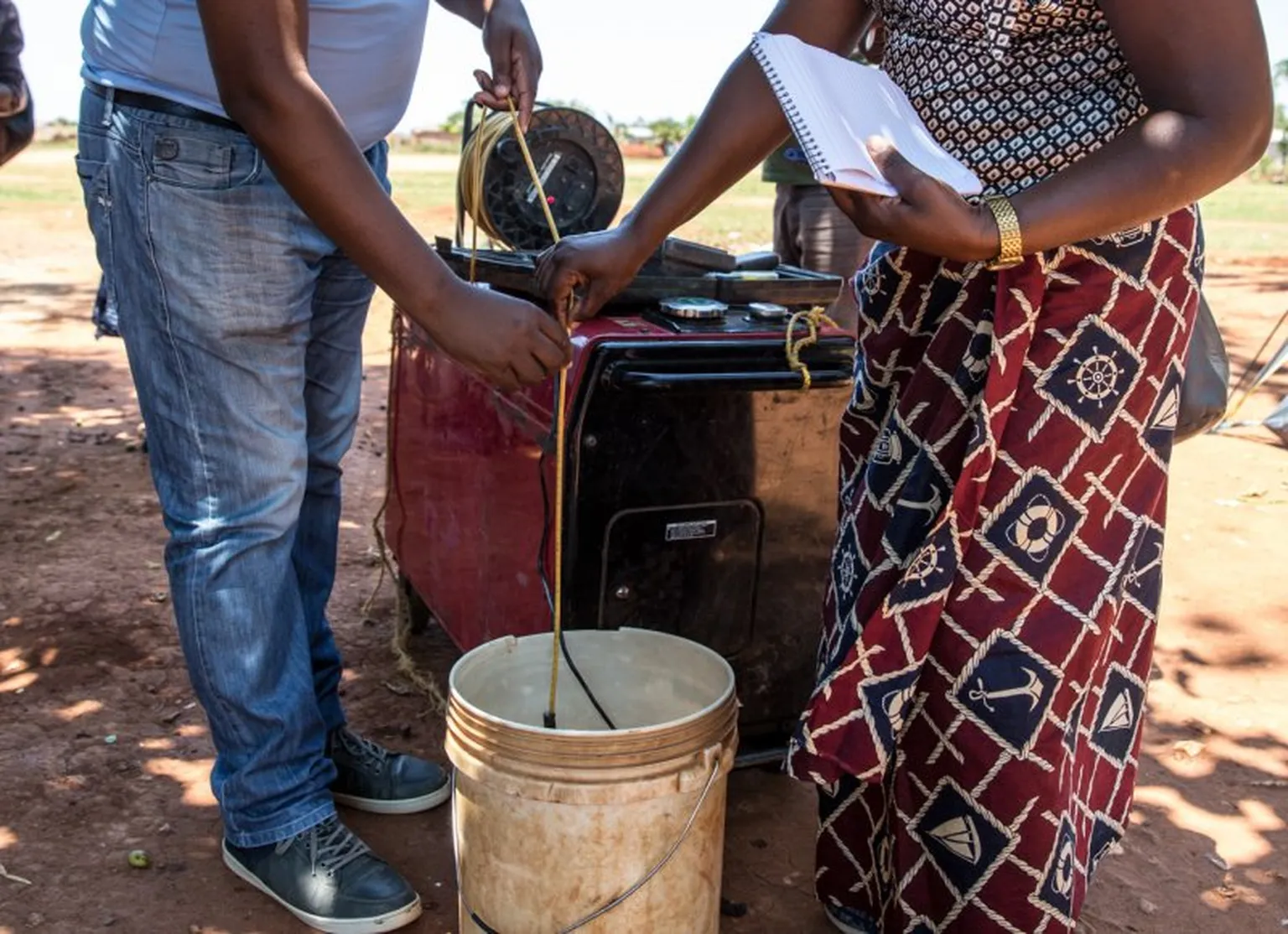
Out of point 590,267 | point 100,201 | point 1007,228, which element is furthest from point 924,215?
point 100,201

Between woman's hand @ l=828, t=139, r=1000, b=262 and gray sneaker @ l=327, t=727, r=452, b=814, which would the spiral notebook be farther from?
gray sneaker @ l=327, t=727, r=452, b=814

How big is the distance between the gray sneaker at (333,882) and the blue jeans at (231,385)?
38mm

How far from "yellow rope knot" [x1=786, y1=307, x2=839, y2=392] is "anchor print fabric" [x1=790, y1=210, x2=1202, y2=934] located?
1.64 ft

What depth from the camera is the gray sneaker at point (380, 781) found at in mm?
2809

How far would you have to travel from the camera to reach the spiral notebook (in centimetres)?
159

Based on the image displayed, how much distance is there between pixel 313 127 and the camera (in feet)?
6.03

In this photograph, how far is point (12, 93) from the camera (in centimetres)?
331

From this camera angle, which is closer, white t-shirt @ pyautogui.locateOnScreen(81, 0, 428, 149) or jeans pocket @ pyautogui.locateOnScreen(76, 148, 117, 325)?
white t-shirt @ pyautogui.locateOnScreen(81, 0, 428, 149)

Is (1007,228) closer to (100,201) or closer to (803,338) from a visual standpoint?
(803,338)

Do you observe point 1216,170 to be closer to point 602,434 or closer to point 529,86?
point 602,434

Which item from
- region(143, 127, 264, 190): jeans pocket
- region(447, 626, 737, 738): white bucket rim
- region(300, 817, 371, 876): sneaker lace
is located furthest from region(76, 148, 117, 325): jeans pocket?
region(300, 817, 371, 876): sneaker lace

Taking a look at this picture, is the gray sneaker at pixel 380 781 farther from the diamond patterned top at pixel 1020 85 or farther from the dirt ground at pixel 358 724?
the diamond patterned top at pixel 1020 85

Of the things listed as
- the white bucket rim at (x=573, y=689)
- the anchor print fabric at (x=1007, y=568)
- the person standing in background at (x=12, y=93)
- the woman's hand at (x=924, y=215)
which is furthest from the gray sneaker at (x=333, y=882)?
the person standing in background at (x=12, y=93)

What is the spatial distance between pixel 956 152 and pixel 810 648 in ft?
4.37
